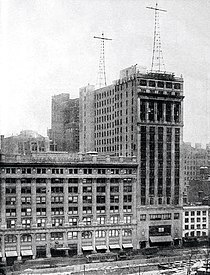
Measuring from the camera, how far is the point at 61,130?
4456 centimetres

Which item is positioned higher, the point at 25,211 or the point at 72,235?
the point at 25,211

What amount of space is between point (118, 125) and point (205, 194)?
861cm

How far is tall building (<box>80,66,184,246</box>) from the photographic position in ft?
122

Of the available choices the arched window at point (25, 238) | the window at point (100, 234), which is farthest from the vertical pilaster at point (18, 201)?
the window at point (100, 234)

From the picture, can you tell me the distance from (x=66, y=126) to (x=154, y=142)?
10235 millimetres

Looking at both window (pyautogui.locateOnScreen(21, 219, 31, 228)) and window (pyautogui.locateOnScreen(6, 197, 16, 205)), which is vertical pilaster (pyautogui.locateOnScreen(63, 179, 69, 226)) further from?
window (pyautogui.locateOnScreen(6, 197, 16, 205))

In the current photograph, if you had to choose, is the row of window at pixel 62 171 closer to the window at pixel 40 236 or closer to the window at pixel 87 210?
the window at pixel 87 210

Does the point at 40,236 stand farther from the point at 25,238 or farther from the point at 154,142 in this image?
the point at 154,142

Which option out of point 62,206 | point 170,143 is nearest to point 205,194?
point 170,143

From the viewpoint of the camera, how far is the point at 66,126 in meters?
45.6

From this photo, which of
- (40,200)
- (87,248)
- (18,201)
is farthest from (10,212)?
(87,248)

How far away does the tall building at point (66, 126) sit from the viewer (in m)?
43.6

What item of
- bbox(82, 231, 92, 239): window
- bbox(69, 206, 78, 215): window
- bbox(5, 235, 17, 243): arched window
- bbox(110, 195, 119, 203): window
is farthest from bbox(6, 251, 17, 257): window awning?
bbox(110, 195, 119, 203): window

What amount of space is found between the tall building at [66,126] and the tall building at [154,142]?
6.20m
